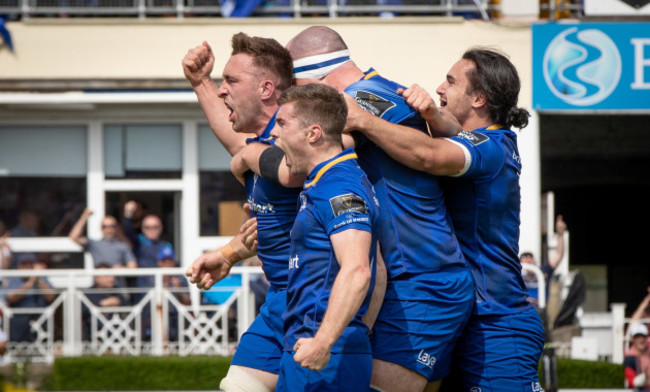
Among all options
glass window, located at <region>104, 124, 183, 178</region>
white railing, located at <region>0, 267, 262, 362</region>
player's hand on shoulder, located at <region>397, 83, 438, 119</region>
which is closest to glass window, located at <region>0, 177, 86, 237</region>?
glass window, located at <region>104, 124, 183, 178</region>

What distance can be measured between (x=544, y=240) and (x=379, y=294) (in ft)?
40.4

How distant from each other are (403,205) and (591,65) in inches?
444

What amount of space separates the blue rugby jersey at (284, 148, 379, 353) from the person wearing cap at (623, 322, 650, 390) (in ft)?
29.6

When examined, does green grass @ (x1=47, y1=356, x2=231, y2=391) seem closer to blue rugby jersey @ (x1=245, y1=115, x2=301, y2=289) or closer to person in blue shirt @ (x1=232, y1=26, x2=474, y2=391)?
blue rugby jersey @ (x1=245, y1=115, x2=301, y2=289)

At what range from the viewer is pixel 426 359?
4.47 m

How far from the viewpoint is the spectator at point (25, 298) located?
1361 centimetres

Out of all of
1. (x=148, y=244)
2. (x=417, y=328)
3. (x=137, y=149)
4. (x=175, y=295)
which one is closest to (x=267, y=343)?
(x=417, y=328)

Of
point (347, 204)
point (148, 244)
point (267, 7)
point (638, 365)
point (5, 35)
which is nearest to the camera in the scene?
Answer: point (347, 204)

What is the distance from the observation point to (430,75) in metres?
15.7

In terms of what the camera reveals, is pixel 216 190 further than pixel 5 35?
Yes

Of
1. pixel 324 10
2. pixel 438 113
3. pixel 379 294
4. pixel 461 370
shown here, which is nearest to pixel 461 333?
pixel 461 370

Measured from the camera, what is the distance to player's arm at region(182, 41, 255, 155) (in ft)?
18.0

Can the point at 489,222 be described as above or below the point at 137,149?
above

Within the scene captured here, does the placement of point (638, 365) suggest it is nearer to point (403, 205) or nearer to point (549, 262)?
point (549, 262)
